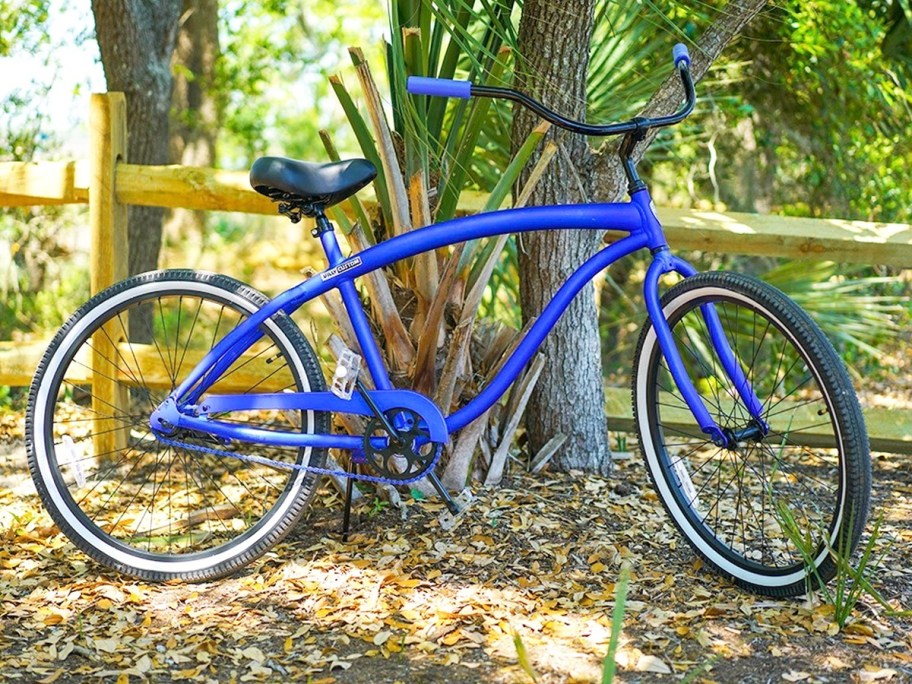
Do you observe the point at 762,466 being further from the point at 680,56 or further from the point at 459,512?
the point at 680,56

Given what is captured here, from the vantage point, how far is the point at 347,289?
2.76 meters

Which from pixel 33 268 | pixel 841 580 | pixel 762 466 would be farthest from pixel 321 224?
pixel 33 268

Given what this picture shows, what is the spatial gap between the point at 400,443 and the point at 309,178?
0.75 meters

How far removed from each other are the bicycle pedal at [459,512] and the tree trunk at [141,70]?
245 cm

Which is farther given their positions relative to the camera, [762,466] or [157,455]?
[157,455]

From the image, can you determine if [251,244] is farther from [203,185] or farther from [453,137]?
[453,137]

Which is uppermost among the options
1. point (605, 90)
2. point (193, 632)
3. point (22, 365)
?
point (605, 90)

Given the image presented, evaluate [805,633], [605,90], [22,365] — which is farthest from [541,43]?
[22,365]

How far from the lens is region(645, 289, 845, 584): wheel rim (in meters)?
2.55

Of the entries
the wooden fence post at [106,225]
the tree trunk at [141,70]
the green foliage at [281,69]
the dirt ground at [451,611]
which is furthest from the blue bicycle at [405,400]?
the green foliage at [281,69]

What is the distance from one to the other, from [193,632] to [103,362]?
1.43 m

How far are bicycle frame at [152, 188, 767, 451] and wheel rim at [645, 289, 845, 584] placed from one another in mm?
85

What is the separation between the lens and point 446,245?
272 cm

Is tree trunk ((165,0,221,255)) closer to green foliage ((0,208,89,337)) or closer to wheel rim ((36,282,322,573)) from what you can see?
green foliage ((0,208,89,337))
